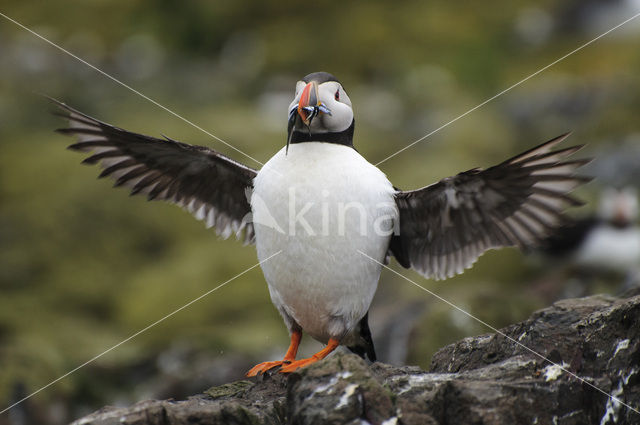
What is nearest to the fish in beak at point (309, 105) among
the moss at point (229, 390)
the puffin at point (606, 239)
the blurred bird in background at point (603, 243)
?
the moss at point (229, 390)

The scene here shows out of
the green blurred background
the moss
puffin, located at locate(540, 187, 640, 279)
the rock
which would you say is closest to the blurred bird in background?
puffin, located at locate(540, 187, 640, 279)

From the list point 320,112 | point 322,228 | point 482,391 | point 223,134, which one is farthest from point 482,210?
point 223,134

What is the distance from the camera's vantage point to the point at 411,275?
10.7 metres

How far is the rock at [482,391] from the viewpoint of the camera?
3859mm

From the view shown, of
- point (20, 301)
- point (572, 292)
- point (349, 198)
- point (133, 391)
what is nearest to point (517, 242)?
point (349, 198)

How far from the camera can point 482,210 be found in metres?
5.32

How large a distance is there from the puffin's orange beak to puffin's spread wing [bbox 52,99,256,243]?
0.75 m

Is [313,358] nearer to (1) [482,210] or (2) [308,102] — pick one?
(1) [482,210]

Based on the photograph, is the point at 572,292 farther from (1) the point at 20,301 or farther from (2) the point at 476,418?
(1) the point at 20,301

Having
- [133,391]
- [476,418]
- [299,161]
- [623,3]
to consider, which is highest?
[623,3]

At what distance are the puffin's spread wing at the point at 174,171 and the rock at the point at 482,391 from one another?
1739 mm

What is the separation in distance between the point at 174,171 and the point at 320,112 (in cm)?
134

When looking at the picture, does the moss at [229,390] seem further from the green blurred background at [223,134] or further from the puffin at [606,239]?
the puffin at [606,239]

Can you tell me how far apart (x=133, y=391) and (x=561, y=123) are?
458 inches
